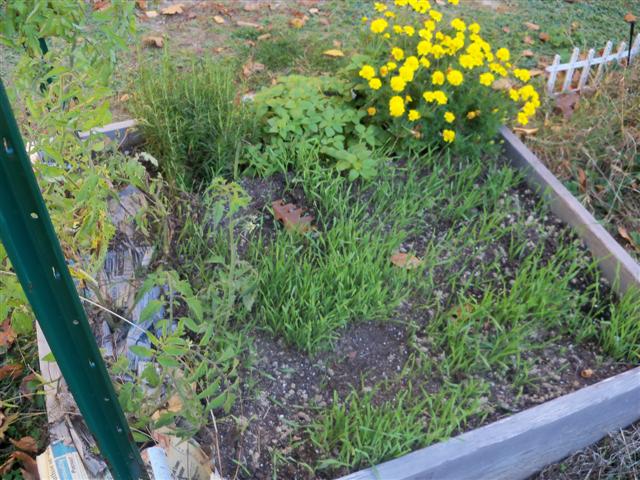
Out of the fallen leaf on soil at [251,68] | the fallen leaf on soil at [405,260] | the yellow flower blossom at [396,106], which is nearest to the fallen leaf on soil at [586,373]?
the fallen leaf on soil at [405,260]

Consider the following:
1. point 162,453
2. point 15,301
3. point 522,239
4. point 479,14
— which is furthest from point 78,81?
point 479,14

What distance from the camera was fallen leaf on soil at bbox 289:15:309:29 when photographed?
14.6 feet

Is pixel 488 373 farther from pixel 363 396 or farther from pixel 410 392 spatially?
pixel 363 396

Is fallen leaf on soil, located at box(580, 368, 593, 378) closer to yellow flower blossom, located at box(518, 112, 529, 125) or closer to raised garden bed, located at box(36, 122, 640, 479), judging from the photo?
raised garden bed, located at box(36, 122, 640, 479)

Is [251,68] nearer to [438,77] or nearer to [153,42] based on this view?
[153,42]

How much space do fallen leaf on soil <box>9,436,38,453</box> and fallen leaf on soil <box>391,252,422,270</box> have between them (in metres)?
1.58

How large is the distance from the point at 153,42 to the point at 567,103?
281 cm

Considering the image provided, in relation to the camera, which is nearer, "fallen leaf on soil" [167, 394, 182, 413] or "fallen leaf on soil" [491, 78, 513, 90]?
"fallen leaf on soil" [167, 394, 182, 413]

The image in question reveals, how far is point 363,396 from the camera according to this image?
85.4 inches

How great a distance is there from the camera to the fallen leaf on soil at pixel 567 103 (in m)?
3.67

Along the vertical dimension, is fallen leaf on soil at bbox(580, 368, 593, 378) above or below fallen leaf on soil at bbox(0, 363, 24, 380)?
above

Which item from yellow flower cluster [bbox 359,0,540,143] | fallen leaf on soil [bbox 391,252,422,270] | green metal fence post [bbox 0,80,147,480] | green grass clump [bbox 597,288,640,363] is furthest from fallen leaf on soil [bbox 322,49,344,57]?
green metal fence post [bbox 0,80,147,480]

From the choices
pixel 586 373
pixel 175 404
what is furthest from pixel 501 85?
pixel 175 404

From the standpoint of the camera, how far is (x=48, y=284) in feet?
3.46
